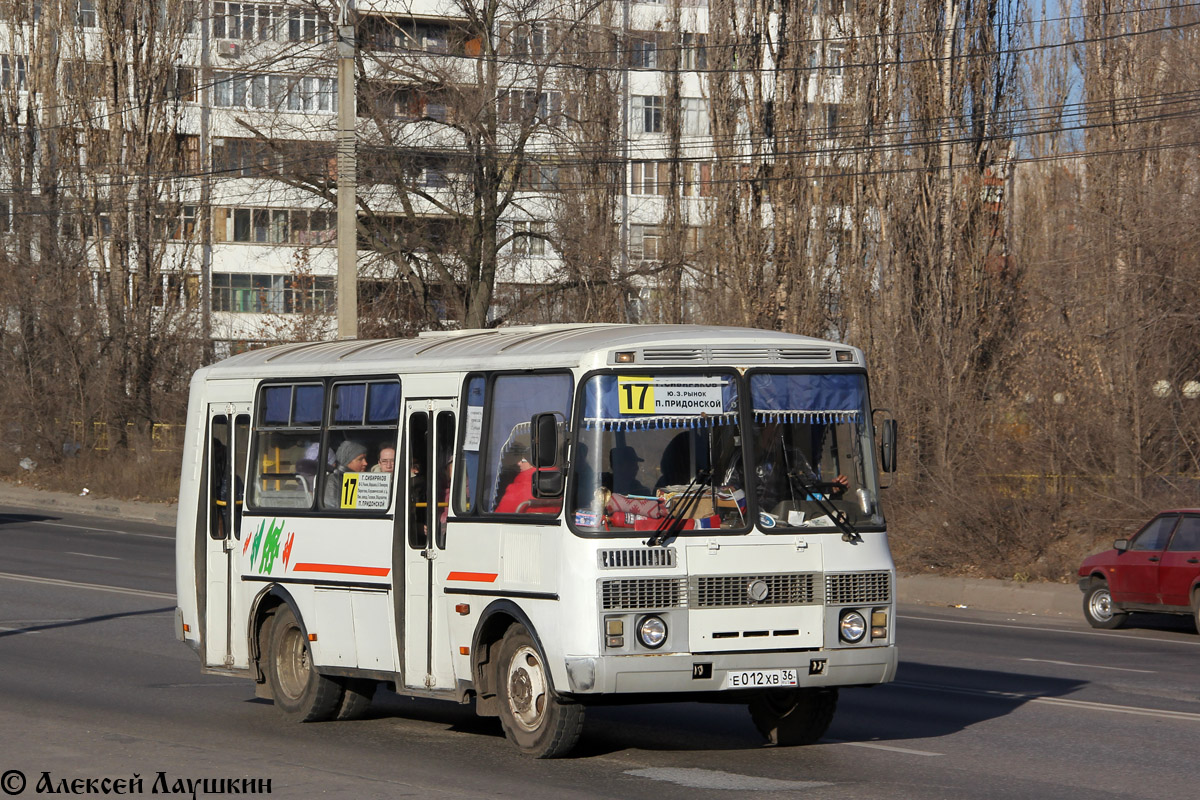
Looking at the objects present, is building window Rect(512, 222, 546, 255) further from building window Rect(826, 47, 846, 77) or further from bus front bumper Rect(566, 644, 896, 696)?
bus front bumper Rect(566, 644, 896, 696)

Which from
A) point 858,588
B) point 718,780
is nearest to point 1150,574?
point 858,588

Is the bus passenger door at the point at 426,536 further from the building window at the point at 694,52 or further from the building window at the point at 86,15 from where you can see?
the building window at the point at 86,15

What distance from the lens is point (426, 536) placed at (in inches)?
430

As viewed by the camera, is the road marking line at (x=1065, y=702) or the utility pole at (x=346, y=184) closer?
the road marking line at (x=1065, y=702)

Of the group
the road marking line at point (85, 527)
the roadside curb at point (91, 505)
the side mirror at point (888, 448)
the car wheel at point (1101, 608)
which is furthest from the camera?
the roadside curb at point (91, 505)

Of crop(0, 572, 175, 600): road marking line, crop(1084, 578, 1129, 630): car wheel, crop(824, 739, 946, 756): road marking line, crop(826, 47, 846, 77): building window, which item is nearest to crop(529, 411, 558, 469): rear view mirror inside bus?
crop(824, 739, 946, 756): road marking line

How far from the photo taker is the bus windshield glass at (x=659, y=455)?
9.53 metres

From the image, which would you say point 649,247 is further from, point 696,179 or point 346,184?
point 346,184

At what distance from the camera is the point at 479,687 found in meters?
10.3

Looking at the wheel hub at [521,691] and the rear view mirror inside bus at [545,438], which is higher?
the rear view mirror inside bus at [545,438]

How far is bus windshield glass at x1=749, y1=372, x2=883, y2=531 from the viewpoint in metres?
9.87

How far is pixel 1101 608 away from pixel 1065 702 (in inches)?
336

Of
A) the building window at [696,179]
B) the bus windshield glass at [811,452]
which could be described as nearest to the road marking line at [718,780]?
the bus windshield glass at [811,452]

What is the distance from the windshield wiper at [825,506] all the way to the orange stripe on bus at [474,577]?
6.34ft
